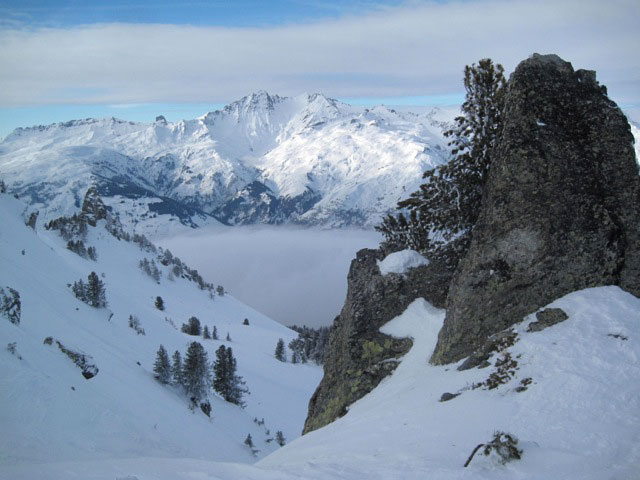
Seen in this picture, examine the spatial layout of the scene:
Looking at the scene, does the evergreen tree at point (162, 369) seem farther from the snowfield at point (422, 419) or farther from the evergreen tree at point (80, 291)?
the evergreen tree at point (80, 291)

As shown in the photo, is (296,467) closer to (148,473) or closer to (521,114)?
(148,473)

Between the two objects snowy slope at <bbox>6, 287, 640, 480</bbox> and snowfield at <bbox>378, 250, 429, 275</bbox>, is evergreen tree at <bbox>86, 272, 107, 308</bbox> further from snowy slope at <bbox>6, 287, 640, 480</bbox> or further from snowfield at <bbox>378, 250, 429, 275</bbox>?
snowy slope at <bbox>6, 287, 640, 480</bbox>

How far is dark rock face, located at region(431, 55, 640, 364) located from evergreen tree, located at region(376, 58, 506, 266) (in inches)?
71.1

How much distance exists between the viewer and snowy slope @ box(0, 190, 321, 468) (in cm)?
2025

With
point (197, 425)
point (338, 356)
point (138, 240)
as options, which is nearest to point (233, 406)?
point (197, 425)

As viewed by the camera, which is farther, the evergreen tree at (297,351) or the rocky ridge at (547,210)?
the evergreen tree at (297,351)

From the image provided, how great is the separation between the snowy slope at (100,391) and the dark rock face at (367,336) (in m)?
10.9

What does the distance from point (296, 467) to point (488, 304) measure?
7893 mm

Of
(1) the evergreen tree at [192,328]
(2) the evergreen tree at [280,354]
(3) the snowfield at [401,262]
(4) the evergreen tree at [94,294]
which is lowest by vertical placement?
(2) the evergreen tree at [280,354]

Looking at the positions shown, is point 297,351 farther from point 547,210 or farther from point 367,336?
point 547,210

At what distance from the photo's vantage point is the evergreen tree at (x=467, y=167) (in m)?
16.9

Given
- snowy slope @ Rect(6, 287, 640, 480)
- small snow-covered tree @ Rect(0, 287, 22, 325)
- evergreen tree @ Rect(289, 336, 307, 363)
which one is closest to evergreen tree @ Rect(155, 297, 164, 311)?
evergreen tree @ Rect(289, 336, 307, 363)

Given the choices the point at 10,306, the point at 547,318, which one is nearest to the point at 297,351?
the point at 10,306

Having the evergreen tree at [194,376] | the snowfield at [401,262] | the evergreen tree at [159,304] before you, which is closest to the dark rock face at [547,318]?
the snowfield at [401,262]
